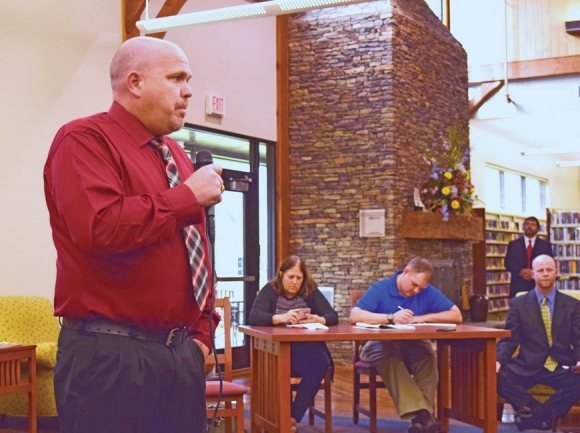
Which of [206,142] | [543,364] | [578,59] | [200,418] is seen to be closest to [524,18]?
[578,59]

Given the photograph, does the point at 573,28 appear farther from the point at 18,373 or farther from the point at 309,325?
the point at 18,373

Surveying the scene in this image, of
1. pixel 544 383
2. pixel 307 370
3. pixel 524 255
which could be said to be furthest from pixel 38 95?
pixel 524 255

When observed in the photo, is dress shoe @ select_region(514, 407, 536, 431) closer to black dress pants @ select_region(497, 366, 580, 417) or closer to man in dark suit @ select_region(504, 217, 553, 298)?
black dress pants @ select_region(497, 366, 580, 417)

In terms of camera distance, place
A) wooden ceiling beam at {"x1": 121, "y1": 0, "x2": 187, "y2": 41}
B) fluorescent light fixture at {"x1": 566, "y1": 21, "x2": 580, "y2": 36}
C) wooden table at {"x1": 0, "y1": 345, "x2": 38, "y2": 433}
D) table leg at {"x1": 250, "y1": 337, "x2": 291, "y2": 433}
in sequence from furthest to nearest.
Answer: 1. fluorescent light fixture at {"x1": 566, "y1": 21, "x2": 580, "y2": 36}
2. wooden ceiling beam at {"x1": 121, "y1": 0, "x2": 187, "y2": 41}
3. wooden table at {"x1": 0, "y1": 345, "x2": 38, "y2": 433}
4. table leg at {"x1": 250, "y1": 337, "x2": 291, "y2": 433}

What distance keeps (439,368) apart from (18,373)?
2.74 metres

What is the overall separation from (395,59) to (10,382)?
594cm

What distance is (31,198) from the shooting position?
6.75 metres

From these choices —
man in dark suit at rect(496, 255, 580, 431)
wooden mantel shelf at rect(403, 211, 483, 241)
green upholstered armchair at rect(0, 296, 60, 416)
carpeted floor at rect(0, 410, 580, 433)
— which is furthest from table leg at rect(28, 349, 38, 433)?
wooden mantel shelf at rect(403, 211, 483, 241)

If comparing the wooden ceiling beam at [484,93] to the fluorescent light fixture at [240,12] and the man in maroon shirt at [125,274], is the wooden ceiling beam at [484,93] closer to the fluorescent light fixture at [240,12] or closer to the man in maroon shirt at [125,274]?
the fluorescent light fixture at [240,12]

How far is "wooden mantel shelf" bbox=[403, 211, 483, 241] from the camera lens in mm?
9656

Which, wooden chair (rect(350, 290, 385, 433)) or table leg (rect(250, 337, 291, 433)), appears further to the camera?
wooden chair (rect(350, 290, 385, 433))

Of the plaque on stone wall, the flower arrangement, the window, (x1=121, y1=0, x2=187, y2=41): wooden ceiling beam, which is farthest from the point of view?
the window

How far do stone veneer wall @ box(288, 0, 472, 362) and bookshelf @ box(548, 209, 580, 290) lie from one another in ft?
18.1

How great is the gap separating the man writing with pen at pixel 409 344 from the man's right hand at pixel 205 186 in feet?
12.6
